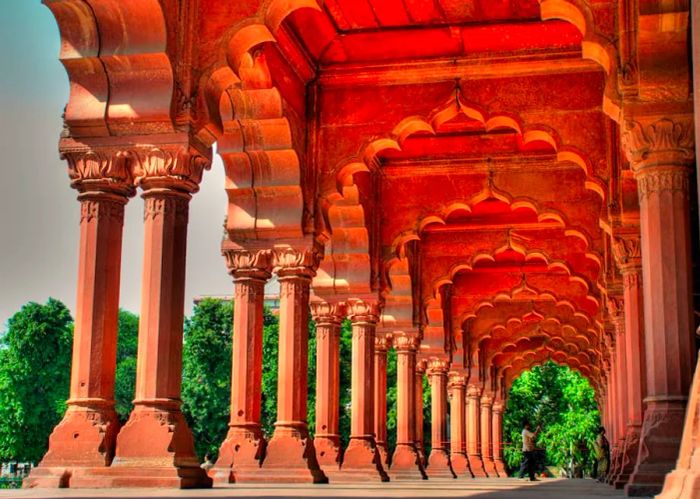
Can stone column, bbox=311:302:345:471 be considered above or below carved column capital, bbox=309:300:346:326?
below

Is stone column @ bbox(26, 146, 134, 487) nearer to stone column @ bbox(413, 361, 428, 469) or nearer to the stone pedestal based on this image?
the stone pedestal

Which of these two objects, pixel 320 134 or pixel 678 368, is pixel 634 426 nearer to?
pixel 678 368

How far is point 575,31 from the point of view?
59.9ft

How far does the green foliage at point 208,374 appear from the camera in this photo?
53.9 m

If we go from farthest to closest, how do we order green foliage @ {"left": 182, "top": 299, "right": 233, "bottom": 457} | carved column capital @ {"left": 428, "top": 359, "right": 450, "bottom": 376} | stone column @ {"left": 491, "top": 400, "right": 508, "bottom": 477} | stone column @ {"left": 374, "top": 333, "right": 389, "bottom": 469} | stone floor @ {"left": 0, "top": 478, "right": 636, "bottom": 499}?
1. green foliage @ {"left": 182, "top": 299, "right": 233, "bottom": 457}
2. stone column @ {"left": 491, "top": 400, "right": 508, "bottom": 477}
3. carved column capital @ {"left": 428, "top": 359, "right": 450, "bottom": 376}
4. stone column @ {"left": 374, "top": 333, "right": 389, "bottom": 469}
5. stone floor @ {"left": 0, "top": 478, "right": 636, "bottom": 499}

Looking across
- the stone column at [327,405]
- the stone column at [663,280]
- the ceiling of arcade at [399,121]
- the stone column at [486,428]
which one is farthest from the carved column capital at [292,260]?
the stone column at [486,428]

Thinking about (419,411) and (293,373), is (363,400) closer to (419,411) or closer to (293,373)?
(293,373)

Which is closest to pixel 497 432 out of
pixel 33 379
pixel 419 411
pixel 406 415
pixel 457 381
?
pixel 457 381

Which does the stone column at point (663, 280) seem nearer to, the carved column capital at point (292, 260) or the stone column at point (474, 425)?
the carved column capital at point (292, 260)

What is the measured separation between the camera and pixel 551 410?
67875mm

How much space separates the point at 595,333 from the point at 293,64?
2148 centimetres

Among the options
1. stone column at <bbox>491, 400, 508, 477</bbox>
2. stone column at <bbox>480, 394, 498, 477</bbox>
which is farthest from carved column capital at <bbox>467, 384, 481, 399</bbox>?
stone column at <bbox>491, 400, 508, 477</bbox>

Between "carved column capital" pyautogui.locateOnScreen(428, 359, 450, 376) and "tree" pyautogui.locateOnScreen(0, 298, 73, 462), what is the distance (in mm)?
22575

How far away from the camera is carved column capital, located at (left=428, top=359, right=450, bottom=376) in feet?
116
